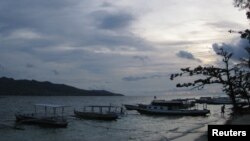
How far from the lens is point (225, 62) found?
42.5 m

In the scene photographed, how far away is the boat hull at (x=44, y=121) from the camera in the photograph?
72062mm

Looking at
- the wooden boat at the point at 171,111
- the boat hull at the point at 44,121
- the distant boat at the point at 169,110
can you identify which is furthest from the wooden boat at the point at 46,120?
the distant boat at the point at 169,110

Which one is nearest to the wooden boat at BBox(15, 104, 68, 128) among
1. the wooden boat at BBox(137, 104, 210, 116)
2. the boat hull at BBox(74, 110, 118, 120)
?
the boat hull at BBox(74, 110, 118, 120)

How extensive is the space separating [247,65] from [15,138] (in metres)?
38.6

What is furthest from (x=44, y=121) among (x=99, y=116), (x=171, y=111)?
(x=171, y=111)

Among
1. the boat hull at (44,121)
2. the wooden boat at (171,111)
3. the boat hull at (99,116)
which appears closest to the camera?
the boat hull at (44,121)

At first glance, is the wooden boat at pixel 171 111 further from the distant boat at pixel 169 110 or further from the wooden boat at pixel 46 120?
the wooden boat at pixel 46 120

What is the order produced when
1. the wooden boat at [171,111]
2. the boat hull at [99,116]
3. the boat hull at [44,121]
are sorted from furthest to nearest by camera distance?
the wooden boat at [171,111]
the boat hull at [99,116]
the boat hull at [44,121]

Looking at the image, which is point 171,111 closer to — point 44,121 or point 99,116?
point 99,116

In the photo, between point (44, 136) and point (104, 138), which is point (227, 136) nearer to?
point (104, 138)

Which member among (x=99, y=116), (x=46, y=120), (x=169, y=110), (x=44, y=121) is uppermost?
(x=169, y=110)

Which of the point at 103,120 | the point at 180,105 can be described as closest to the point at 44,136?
the point at 103,120

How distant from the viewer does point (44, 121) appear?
243 ft

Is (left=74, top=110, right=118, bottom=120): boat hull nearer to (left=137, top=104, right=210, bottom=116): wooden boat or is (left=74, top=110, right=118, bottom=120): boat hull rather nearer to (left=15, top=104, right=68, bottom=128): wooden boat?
(left=15, top=104, right=68, bottom=128): wooden boat
